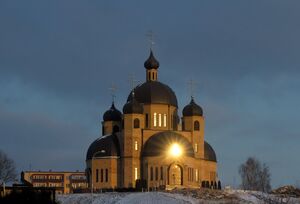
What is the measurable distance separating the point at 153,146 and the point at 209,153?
12.5 metres

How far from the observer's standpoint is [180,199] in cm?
7806

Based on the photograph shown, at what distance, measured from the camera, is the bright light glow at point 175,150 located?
3826 inches

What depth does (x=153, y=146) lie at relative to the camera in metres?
98.9

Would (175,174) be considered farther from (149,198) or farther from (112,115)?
(149,198)

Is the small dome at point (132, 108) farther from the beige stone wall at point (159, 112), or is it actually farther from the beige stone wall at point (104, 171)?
the beige stone wall at point (104, 171)

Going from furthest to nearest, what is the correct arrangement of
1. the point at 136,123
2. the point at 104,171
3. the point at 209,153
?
1. the point at 209,153
2. the point at 136,123
3. the point at 104,171

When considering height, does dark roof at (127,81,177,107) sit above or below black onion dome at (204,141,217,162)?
above

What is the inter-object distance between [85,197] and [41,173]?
9949 centimetres

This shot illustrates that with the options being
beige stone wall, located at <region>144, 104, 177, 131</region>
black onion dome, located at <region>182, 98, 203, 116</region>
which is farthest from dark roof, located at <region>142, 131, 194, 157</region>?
black onion dome, located at <region>182, 98, 203, 116</region>

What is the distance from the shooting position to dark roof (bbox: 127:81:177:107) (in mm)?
104000

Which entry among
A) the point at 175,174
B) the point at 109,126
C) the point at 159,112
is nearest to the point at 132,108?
the point at 159,112

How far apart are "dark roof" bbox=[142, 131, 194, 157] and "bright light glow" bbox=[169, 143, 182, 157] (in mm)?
593

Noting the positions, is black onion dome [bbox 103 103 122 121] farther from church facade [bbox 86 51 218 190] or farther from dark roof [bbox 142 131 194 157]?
dark roof [bbox 142 131 194 157]

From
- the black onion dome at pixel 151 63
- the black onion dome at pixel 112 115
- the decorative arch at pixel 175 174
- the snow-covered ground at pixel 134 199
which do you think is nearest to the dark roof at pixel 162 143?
the decorative arch at pixel 175 174
